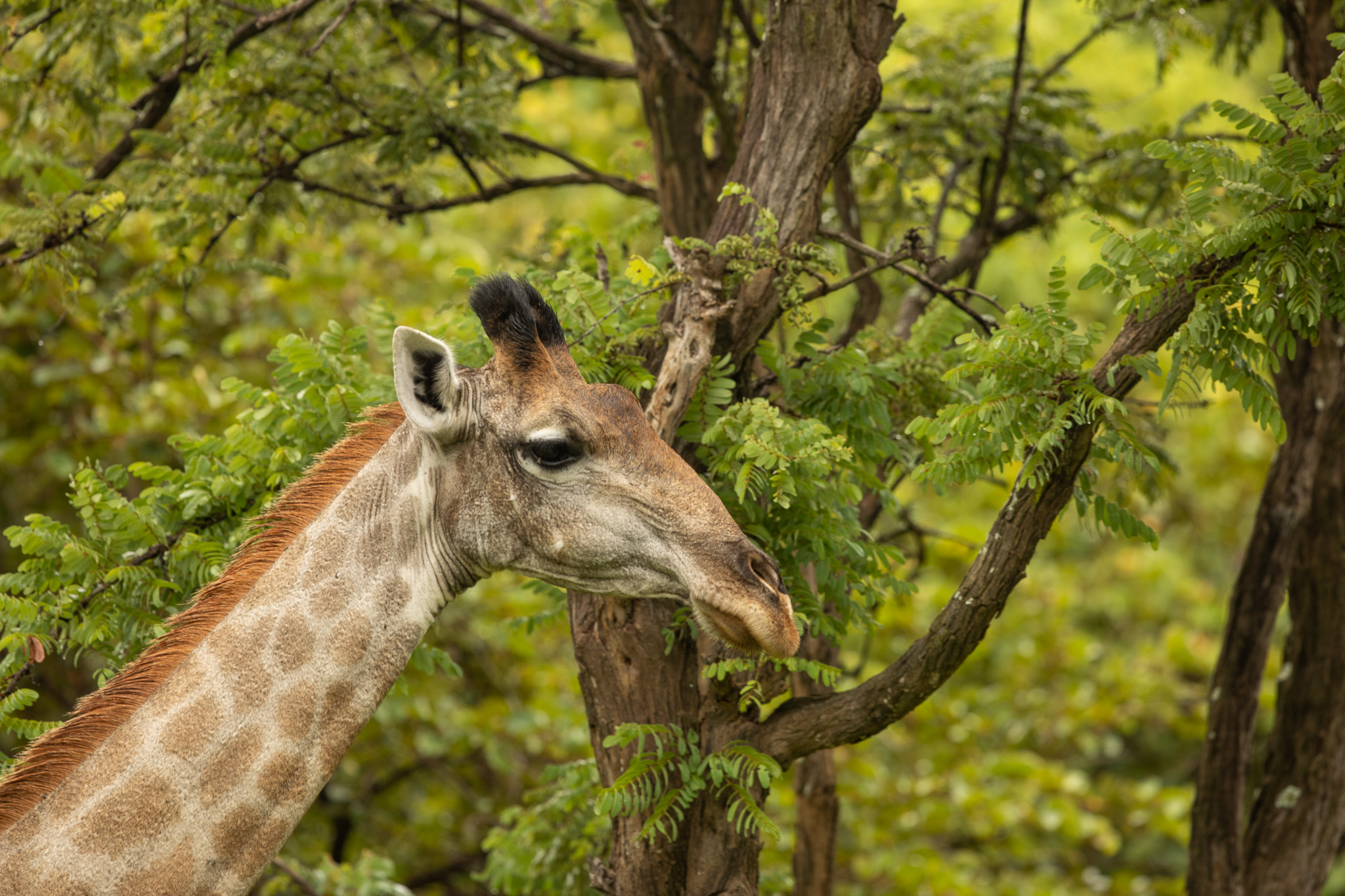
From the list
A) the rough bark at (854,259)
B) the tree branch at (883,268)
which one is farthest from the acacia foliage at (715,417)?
the rough bark at (854,259)

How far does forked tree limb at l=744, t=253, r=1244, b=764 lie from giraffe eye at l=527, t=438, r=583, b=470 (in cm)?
133

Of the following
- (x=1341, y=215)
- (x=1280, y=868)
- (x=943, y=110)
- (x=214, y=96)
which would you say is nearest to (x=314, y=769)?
(x=1341, y=215)

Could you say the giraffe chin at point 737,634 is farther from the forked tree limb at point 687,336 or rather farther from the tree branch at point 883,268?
the tree branch at point 883,268

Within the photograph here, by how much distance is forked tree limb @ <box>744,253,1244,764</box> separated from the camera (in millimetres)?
3252

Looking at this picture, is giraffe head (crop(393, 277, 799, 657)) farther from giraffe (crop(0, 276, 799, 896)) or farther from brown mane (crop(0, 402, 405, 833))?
brown mane (crop(0, 402, 405, 833))

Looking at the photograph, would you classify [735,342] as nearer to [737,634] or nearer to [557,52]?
[737,634]

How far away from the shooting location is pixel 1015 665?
10461 mm

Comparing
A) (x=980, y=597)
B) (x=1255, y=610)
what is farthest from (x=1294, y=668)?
(x=980, y=597)

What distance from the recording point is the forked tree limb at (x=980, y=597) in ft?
10.7

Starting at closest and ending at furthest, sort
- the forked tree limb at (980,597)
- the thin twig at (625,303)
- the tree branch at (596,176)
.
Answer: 1. the forked tree limb at (980,597)
2. the thin twig at (625,303)
3. the tree branch at (596,176)

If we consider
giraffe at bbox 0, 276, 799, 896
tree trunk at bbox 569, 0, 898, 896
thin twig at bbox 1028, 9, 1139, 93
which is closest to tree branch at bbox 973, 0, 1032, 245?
thin twig at bbox 1028, 9, 1139, 93

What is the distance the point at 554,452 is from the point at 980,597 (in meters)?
1.45

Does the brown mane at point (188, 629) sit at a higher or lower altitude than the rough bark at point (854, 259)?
lower

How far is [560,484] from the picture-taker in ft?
10.5
